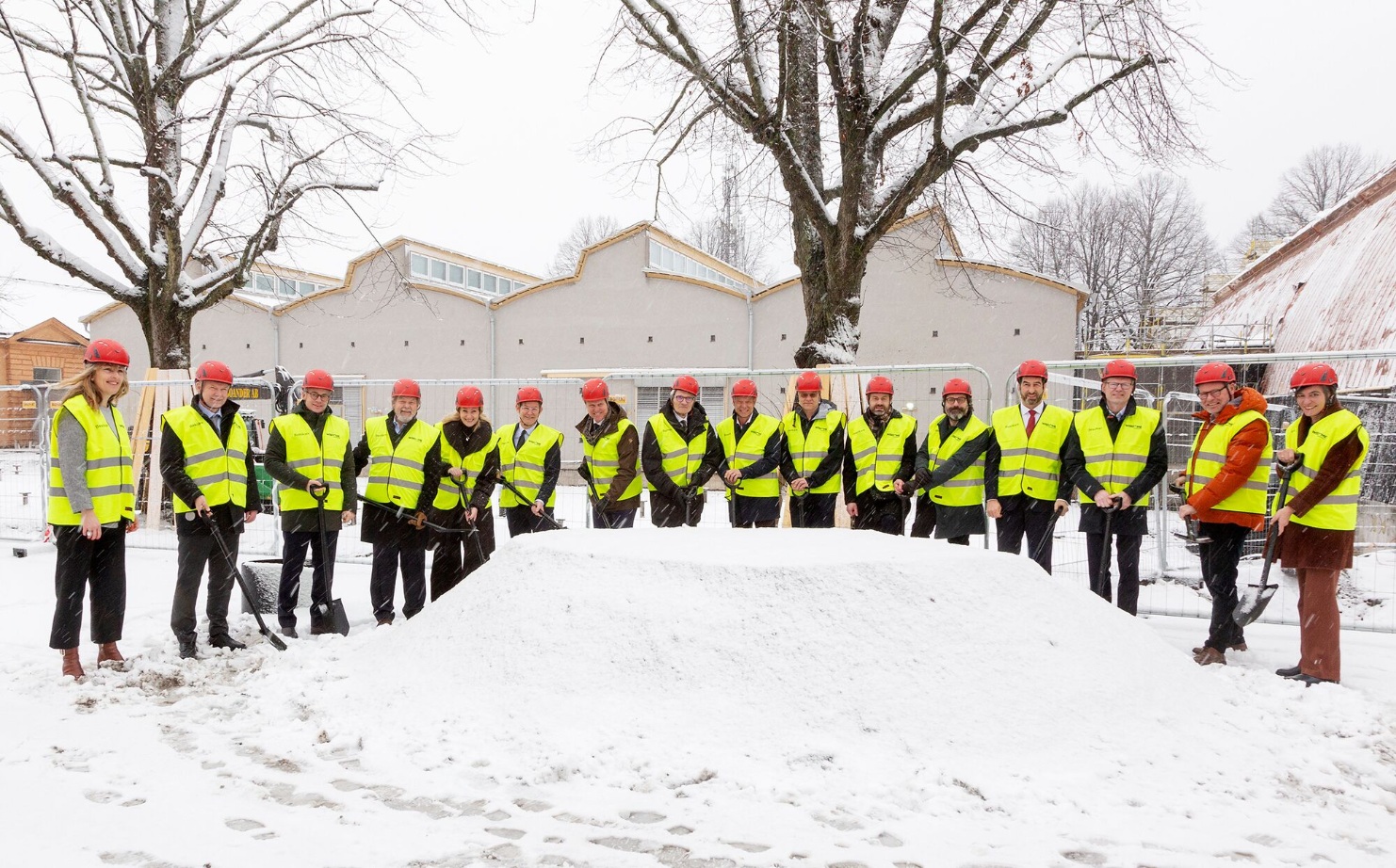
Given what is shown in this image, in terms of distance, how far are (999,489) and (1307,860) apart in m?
3.26

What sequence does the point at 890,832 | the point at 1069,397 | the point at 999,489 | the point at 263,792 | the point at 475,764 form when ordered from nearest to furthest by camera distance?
the point at 890,832
the point at 263,792
the point at 475,764
the point at 999,489
the point at 1069,397

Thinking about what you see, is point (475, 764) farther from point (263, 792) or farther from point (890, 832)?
point (890, 832)

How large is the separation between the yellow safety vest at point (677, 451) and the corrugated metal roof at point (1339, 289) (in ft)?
39.7

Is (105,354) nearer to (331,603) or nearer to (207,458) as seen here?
(207,458)

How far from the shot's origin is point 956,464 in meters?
6.02

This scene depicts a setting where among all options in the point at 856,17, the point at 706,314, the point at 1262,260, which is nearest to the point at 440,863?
the point at 856,17

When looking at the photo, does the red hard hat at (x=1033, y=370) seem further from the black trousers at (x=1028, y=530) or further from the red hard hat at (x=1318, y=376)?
the red hard hat at (x=1318, y=376)

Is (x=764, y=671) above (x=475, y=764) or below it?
above

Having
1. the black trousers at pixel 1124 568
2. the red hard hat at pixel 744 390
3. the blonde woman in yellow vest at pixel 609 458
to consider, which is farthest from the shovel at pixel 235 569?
the black trousers at pixel 1124 568

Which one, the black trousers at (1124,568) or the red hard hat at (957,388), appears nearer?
the black trousers at (1124,568)

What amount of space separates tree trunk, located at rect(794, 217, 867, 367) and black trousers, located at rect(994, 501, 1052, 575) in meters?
3.34

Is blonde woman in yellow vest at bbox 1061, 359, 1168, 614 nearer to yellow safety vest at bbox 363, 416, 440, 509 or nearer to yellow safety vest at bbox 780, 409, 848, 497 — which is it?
yellow safety vest at bbox 780, 409, 848, 497

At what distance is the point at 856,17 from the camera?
8141 millimetres

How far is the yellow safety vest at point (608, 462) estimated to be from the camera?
6.61 metres
